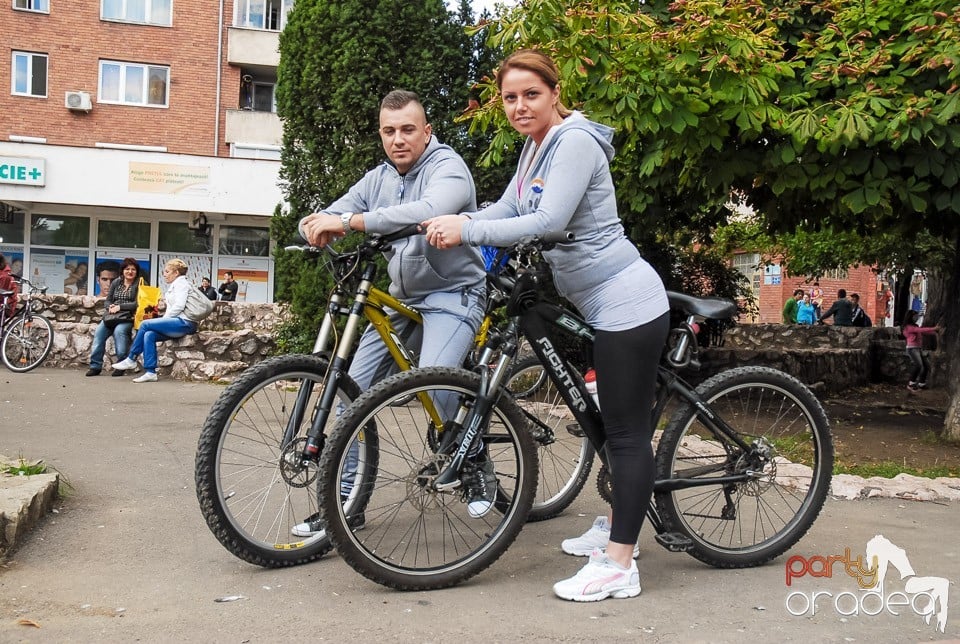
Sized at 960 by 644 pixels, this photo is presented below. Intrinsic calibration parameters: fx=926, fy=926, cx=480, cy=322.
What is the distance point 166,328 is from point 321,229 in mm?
7897

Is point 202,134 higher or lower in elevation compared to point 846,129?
higher

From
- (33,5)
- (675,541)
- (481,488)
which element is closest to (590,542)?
(675,541)

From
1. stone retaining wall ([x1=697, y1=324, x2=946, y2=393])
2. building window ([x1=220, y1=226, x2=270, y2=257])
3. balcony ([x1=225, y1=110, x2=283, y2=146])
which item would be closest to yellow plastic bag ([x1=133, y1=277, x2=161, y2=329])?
stone retaining wall ([x1=697, y1=324, x2=946, y2=393])

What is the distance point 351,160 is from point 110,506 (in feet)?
18.1

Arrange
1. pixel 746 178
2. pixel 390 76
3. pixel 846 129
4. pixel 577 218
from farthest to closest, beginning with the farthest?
pixel 390 76, pixel 746 178, pixel 846 129, pixel 577 218

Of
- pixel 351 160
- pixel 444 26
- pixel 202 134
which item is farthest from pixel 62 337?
pixel 202 134

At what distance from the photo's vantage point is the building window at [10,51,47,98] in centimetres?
2577

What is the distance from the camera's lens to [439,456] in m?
3.62

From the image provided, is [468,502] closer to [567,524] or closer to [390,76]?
[567,524]

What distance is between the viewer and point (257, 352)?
1153 centimetres

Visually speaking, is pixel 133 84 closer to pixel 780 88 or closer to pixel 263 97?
pixel 263 97

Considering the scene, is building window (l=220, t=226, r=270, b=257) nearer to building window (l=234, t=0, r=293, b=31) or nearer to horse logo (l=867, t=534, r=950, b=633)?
building window (l=234, t=0, r=293, b=31)

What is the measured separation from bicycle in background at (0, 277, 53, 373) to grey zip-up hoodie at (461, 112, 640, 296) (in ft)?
32.8

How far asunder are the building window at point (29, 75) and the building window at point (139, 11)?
219 centimetres
